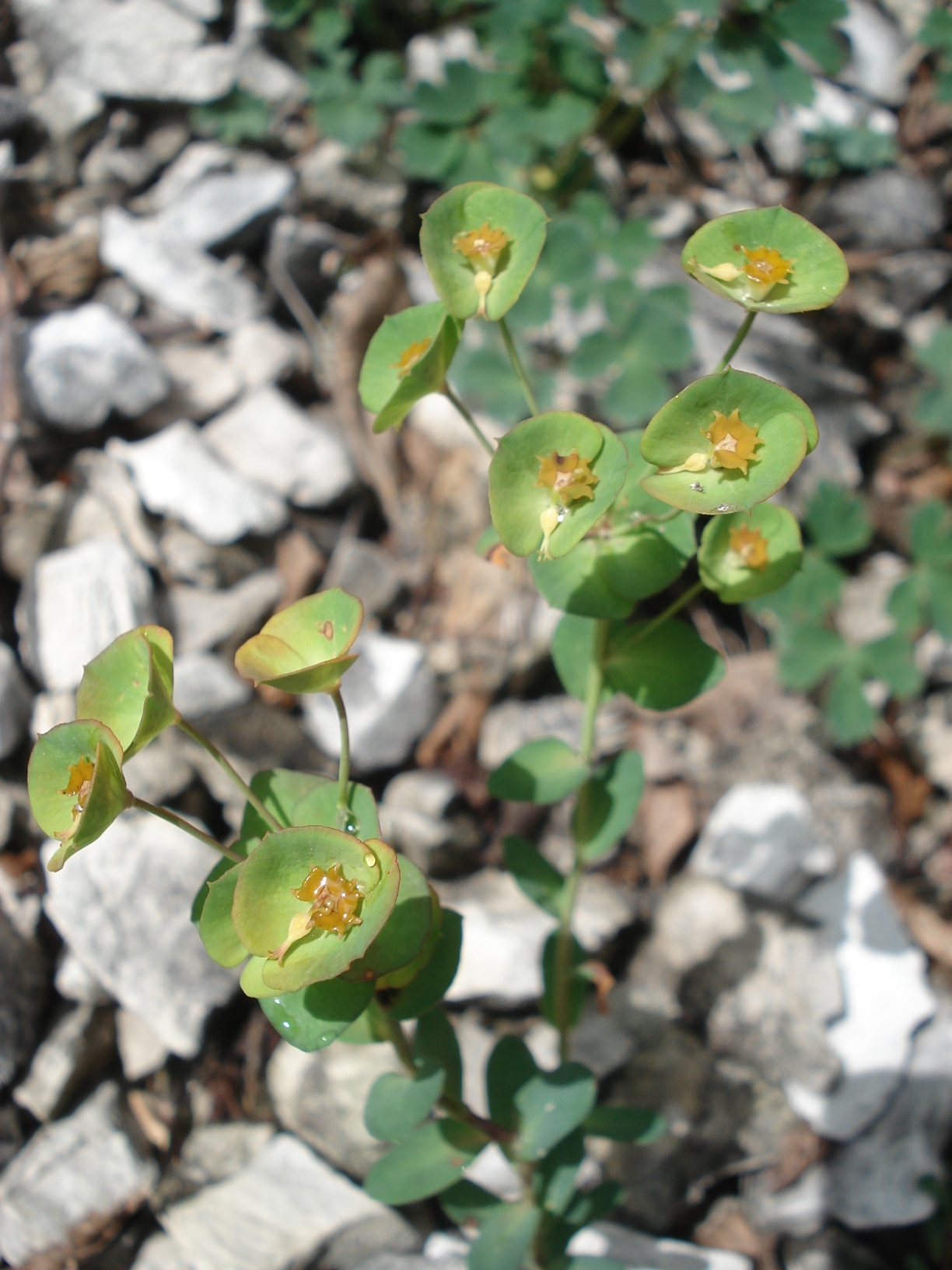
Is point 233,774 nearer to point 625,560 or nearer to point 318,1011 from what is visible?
Result: point 318,1011

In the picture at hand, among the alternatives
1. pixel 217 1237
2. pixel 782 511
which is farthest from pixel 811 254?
pixel 217 1237

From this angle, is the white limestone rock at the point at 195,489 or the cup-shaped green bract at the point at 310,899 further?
the white limestone rock at the point at 195,489

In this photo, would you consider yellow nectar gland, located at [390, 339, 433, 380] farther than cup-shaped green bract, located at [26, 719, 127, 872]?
Yes

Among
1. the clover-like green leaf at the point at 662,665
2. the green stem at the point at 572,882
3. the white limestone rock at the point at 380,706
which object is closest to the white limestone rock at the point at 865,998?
the green stem at the point at 572,882

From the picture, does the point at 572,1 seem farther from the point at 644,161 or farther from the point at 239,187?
the point at 239,187

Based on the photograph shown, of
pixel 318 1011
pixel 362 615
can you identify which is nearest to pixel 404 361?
pixel 362 615

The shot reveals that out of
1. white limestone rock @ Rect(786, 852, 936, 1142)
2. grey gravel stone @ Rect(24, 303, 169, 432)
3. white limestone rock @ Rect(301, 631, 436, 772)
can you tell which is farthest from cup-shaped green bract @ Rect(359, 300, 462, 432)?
white limestone rock @ Rect(786, 852, 936, 1142)

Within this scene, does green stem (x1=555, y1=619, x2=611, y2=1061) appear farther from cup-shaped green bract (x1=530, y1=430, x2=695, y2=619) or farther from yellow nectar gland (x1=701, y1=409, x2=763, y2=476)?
yellow nectar gland (x1=701, y1=409, x2=763, y2=476)

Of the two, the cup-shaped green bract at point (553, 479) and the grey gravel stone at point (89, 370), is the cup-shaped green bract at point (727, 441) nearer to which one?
the cup-shaped green bract at point (553, 479)
